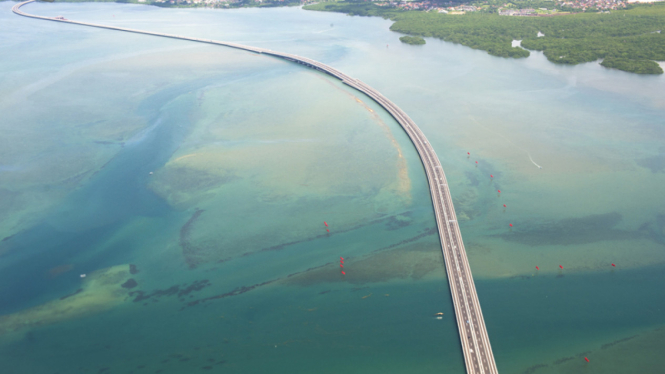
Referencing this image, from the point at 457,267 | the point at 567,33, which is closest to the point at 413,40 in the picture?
the point at 567,33

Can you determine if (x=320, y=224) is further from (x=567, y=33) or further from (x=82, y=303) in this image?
(x=567, y=33)

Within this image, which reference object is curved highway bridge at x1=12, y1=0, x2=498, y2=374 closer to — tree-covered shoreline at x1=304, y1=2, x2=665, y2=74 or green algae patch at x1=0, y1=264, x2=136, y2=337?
green algae patch at x1=0, y1=264, x2=136, y2=337

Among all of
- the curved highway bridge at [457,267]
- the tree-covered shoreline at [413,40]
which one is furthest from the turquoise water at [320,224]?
the tree-covered shoreline at [413,40]

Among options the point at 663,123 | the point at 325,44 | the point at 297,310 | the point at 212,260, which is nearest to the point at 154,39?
the point at 325,44

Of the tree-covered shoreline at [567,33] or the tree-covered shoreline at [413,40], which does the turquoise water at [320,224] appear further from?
the tree-covered shoreline at [413,40]

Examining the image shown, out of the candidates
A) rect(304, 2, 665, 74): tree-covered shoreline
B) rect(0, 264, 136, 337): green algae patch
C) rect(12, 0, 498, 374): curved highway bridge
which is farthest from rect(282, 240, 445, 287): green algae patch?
rect(304, 2, 665, 74): tree-covered shoreline

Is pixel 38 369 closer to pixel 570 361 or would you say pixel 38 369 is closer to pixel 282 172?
pixel 282 172
